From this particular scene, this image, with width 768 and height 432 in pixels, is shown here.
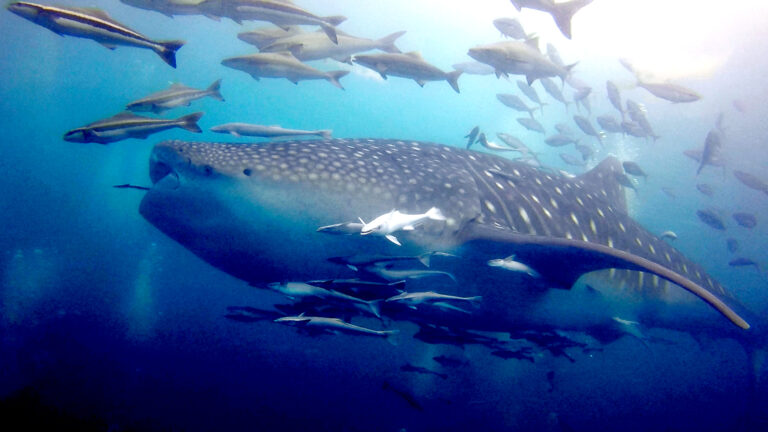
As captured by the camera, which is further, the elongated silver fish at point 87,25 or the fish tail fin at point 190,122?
the fish tail fin at point 190,122

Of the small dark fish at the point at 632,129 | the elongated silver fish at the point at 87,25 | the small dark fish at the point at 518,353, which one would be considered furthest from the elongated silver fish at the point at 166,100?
the small dark fish at the point at 632,129

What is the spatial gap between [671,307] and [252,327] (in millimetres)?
10039

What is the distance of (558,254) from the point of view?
340 cm

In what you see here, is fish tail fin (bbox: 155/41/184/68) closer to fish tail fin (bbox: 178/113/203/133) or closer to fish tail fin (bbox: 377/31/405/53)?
fish tail fin (bbox: 178/113/203/133)

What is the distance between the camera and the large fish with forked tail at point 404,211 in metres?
3.20

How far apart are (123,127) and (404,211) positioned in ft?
9.44

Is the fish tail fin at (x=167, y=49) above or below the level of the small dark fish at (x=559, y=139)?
above

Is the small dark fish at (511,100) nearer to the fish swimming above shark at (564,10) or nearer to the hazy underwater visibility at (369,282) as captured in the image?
the hazy underwater visibility at (369,282)

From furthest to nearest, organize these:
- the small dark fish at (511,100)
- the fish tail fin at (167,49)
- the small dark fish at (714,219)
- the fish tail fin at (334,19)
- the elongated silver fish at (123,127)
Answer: the small dark fish at (511,100) → the small dark fish at (714,219) → the fish tail fin at (334,19) → the fish tail fin at (167,49) → the elongated silver fish at (123,127)

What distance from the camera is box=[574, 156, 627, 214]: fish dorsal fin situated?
7.11m

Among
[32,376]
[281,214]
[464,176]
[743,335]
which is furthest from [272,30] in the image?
[743,335]

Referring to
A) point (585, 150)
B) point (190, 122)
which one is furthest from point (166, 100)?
point (585, 150)

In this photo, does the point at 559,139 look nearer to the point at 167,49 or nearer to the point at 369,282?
the point at 369,282

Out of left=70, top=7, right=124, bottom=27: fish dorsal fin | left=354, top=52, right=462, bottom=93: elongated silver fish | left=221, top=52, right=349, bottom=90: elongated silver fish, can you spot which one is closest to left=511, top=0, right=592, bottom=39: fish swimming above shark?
left=354, top=52, right=462, bottom=93: elongated silver fish
